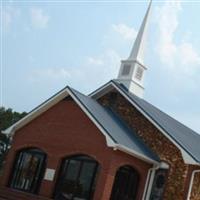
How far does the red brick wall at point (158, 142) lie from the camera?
20984 millimetres

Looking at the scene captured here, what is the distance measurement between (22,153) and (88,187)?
4876mm

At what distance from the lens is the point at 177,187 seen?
21016 mm

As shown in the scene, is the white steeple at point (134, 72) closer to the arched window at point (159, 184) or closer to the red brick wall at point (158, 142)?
the red brick wall at point (158, 142)

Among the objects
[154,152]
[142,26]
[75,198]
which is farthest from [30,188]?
[142,26]

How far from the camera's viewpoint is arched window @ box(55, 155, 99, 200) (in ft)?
66.6

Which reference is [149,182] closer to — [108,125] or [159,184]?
[159,184]

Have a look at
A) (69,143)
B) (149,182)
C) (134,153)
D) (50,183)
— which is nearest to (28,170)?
(50,183)

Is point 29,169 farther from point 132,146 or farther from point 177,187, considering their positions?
point 177,187

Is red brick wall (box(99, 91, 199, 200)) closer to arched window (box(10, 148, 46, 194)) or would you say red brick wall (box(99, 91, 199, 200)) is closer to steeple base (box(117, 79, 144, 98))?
steeple base (box(117, 79, 144, 98))

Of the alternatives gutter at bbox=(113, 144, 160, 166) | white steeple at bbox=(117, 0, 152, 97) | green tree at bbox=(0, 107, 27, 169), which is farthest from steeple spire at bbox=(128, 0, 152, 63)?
green tree at bbox=(0, 107, 27, 169)

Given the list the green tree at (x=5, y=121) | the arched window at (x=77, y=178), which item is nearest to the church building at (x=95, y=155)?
the arched window at (x=77, y=178)

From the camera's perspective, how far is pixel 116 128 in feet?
72.0

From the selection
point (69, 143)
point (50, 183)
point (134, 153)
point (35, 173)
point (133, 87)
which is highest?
point (133, 87)

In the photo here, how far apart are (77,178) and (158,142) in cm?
437
